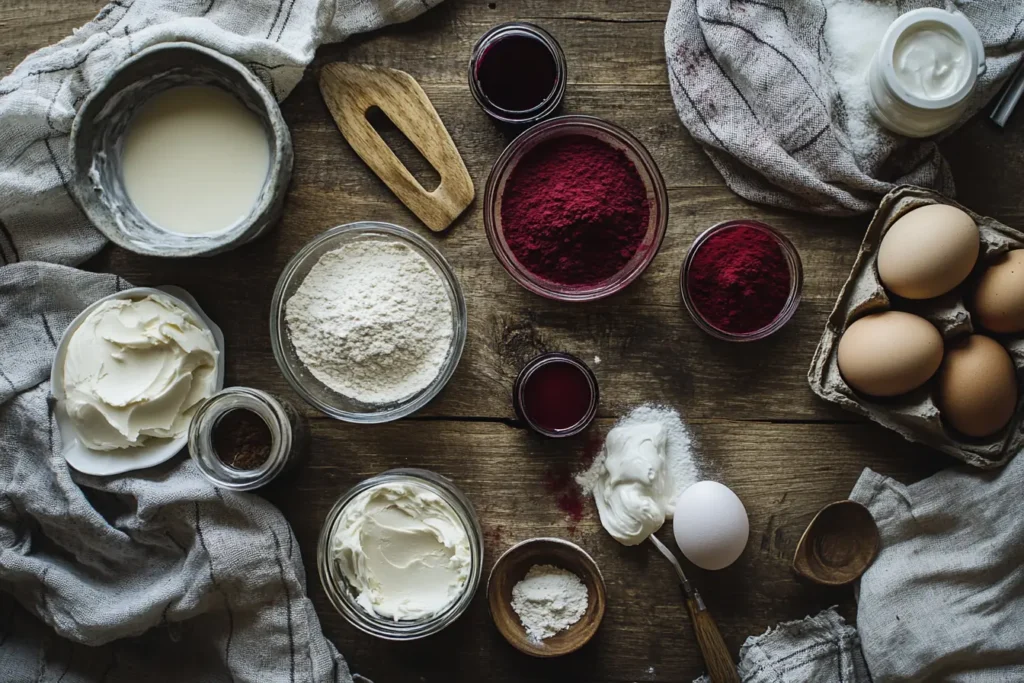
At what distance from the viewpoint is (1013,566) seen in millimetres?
1351

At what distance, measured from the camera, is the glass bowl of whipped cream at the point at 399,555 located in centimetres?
131

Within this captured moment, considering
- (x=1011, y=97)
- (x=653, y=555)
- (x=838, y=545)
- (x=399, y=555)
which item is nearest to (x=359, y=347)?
(x=399, y=555)

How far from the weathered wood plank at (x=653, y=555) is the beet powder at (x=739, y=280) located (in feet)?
0.68

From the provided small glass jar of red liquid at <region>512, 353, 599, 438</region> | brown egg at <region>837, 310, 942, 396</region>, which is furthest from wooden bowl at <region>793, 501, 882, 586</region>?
small glass jar of red liquid at <region>512, 353, 599, 438</region>

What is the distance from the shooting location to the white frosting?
130 cm

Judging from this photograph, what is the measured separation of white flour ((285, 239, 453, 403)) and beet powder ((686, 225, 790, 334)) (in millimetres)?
446

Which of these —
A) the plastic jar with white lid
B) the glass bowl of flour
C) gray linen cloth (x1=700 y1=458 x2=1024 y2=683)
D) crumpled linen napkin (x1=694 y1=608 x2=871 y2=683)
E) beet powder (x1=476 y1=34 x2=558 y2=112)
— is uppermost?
the plastic jar with white lid

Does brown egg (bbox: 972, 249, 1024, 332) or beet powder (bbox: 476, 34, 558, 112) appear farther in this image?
beet powder (bbox: 476, 34, 558, 112)

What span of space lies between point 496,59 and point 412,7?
19 cm

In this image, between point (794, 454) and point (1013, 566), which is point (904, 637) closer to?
point (1013, 566)

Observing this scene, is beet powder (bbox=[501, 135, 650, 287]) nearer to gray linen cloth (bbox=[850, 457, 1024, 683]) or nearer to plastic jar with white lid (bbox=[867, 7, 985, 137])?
plastic jar with white lid (bbox=[867, 7, 985, 137])

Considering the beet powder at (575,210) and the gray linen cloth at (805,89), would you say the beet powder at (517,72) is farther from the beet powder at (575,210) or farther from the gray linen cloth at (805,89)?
the gray linen cloth at (805,89)

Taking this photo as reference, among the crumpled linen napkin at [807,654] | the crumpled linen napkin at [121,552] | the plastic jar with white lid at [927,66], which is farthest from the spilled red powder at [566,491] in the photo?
the plastic jar with white lid at [927,66]

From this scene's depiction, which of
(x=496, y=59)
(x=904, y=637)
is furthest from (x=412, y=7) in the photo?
(x=904, y=637)
